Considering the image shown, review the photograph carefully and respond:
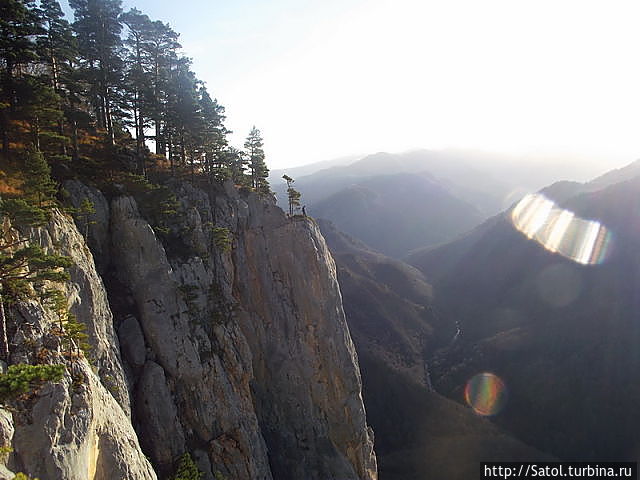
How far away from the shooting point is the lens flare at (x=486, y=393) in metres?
126

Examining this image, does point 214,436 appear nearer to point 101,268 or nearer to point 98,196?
point 101,268

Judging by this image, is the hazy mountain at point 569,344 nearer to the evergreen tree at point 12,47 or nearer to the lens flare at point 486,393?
the lens flare at point 486,393

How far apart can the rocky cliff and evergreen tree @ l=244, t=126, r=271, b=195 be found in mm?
4683

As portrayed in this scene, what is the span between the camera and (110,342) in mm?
26312

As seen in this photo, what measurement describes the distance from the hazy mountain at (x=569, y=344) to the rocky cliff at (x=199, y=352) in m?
95.8

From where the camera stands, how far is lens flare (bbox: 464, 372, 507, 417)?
4946 inches

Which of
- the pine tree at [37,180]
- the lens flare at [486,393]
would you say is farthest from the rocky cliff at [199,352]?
the lens flare at [486,393]

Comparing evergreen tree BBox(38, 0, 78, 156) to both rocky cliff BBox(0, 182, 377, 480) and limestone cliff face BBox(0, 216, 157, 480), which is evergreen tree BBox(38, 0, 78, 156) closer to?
rocky cliff BBox(0, 182, 377, 480)

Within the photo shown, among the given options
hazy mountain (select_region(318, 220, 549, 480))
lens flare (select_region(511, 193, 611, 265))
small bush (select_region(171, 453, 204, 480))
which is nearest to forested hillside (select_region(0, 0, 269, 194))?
small bush (select_region(171, 453, 204, 480))

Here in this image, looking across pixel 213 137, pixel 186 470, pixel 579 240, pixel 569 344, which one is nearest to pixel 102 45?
pixel 213 137

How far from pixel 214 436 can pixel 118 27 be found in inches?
1732

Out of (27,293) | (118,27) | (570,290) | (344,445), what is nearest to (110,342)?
(27,293)

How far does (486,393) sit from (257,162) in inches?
4865

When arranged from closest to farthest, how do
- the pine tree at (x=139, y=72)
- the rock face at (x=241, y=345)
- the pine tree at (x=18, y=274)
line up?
the pine tree at (x=18, y=274) → the rock face at (x=241, y=345) → the pine tree at (x=139, y=72)
